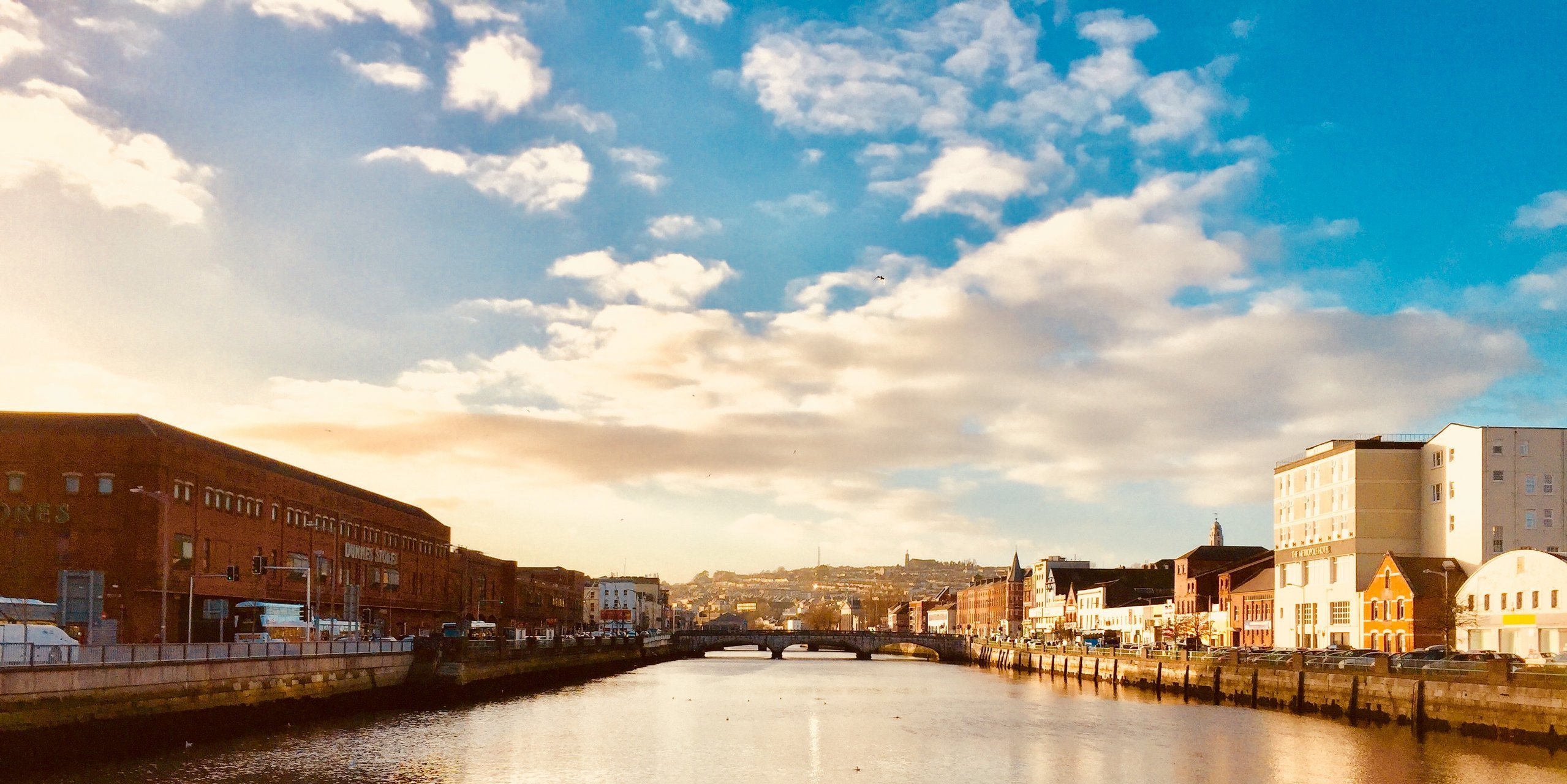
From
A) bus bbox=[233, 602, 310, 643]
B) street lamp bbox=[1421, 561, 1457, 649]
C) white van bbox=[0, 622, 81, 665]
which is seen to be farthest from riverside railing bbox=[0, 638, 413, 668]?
street lamp bbox=[1421, 561, 1457, 649]

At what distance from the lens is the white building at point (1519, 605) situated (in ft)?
301

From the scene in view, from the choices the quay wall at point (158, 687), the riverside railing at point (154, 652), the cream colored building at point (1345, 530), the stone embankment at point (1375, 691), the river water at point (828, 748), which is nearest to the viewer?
the quay wall at point (158, 687)

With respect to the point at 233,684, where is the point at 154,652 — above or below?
above

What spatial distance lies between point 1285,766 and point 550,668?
84.9 m

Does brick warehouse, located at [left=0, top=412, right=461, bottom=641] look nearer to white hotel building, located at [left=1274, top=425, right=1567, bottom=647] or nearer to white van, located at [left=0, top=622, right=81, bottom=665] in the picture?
white van, located at [left=0, top=622, right=81, bottom=665]

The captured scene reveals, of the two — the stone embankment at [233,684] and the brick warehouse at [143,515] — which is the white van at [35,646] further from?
the brick warehouse at [143,515]

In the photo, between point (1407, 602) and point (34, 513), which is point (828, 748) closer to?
point (34, 513)

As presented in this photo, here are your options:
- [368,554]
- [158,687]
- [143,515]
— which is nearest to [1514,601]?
[158,687]

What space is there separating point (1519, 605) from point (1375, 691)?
3035cm

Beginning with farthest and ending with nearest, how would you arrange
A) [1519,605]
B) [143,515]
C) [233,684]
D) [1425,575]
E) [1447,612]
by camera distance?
[1425,575] < [1447,612] < [1519,605] < [143,515] < [233,684]

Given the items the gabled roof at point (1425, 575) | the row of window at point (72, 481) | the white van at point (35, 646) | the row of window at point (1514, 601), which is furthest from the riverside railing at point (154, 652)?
the gabled roof at point (1425, 575)

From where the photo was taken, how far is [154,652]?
→ 56219 millimetres

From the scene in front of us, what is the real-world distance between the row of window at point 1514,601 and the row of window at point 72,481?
9667cm

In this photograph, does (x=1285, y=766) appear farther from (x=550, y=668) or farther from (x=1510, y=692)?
(x=550, y=668)
